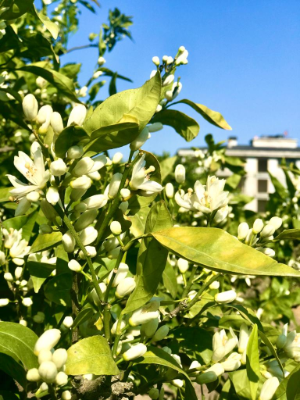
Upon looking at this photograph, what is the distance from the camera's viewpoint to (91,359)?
648 mm

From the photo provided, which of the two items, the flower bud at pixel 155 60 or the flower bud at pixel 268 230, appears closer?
the flower bud at pixel 268 230

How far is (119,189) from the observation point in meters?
0.78

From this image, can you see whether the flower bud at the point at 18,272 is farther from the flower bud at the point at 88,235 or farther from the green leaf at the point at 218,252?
the green leaf at the point at 218,252

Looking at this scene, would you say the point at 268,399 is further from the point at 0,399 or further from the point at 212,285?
the point at 0,399

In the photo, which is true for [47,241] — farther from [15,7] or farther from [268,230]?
[15,7]

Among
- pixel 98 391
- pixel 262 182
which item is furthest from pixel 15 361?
pixel 262 182

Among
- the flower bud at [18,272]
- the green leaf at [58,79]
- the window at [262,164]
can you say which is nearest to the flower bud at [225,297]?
the flower bud at [18,272]

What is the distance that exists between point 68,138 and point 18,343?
14.1 inches

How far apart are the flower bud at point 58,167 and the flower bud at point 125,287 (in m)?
0.21

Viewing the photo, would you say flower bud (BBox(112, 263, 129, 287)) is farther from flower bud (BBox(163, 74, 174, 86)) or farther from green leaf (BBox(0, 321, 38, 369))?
flower bud (BBox(163, 74, 174, 86))

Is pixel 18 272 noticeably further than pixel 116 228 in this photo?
Yes

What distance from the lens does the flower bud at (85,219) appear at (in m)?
0.79

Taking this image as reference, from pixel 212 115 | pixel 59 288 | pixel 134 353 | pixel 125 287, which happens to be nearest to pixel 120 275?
pixel 125 287

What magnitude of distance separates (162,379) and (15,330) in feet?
0.96
